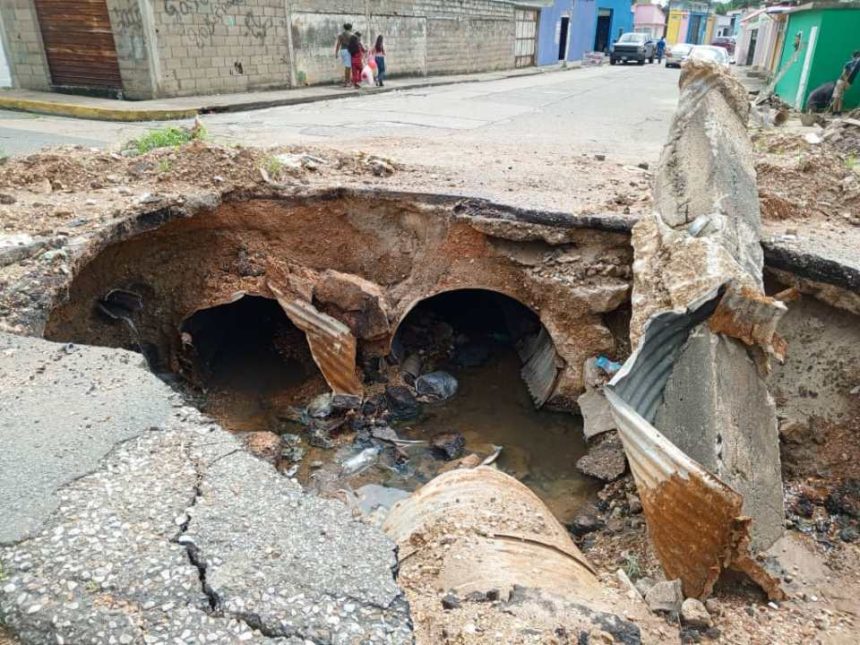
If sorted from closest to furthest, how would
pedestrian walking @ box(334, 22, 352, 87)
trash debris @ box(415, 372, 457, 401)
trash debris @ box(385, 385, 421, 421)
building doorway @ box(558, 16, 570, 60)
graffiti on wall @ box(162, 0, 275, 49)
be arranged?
1. trash debris @ box(385, 385, 421, 421)
2. trash debris @ box(415, 372, 457, 401)
3. graffiti on wall @ box(162, 0, 275, 49)
4. pedestrian walking @ box(334, 22, 352, 87)
5. building doorway @ box(558, 16, 570, 60)

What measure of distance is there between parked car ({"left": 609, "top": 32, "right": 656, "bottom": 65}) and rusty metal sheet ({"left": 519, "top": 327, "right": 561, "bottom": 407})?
31.6m

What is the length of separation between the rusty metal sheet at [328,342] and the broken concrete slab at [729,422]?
3.00 m

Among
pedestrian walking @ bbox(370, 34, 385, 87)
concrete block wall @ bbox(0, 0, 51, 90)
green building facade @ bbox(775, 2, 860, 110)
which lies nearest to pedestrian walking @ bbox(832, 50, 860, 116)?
green building facade @ bbox(775, 2, 860, 110)

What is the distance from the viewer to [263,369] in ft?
21.7

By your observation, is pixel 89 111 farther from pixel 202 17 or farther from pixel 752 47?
pixel 752 47

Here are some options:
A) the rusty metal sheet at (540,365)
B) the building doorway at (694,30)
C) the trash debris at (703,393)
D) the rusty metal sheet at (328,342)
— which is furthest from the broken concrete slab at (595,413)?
the building doorway at (694,30)

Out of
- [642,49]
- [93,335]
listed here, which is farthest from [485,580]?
Answer: [642,49]

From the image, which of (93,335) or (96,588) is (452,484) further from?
(93,335)

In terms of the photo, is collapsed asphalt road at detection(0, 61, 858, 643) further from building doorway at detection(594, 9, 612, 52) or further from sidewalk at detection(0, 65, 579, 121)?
building doorway at detection(594, 9, 612, 52)

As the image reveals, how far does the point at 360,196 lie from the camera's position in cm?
578

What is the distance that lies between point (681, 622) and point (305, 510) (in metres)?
1.87

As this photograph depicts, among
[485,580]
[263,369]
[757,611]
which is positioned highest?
[485,580]

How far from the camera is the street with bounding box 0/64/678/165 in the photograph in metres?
8.29

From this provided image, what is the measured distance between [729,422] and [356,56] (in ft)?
49.1
